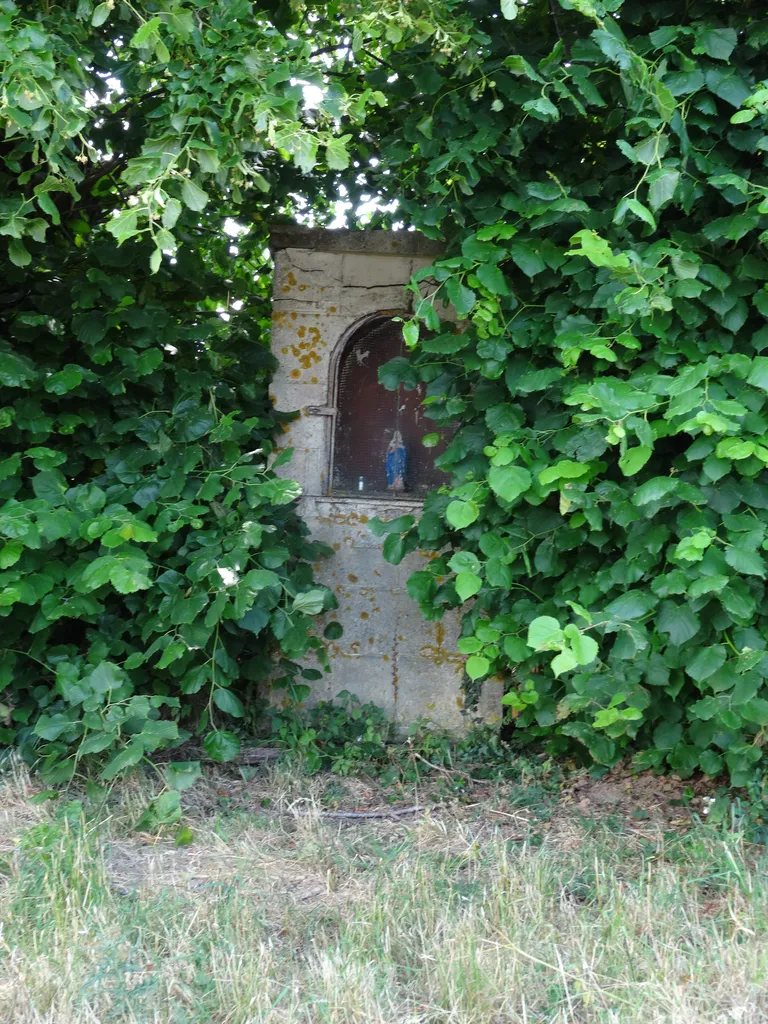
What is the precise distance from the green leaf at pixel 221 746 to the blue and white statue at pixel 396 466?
179cm

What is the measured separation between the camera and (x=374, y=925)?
2699 mm

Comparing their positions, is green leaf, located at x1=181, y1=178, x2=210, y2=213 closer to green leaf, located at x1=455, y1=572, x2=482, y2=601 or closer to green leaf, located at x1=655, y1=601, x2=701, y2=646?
green leaf, located at x1=455, y1=572, x2=482, y2=601

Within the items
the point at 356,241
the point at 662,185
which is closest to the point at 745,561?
the point at 662,185

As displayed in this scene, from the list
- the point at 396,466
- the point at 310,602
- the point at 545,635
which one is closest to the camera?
the point at 545,635

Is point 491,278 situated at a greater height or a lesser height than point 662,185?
lesser

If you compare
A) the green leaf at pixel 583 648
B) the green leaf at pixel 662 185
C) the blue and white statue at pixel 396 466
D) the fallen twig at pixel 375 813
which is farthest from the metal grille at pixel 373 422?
the green leaf at pixel 583 648

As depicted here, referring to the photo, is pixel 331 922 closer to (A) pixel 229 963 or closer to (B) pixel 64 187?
(A) pixel 229 963

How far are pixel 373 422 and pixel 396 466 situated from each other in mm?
298

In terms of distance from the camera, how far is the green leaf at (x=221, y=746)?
389 centimetres

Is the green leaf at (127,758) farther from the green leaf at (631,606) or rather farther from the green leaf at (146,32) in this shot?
the green leaf at (146,32)

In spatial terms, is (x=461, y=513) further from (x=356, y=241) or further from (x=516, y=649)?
(x=356, y=241)

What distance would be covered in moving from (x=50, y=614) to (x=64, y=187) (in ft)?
5.51

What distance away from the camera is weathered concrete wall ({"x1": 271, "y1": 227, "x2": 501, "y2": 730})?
4.86m

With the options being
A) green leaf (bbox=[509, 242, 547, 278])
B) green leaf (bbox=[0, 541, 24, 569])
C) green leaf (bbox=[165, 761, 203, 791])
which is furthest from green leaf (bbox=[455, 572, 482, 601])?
green leaf (bbox=[0, 541, 24, 569])
